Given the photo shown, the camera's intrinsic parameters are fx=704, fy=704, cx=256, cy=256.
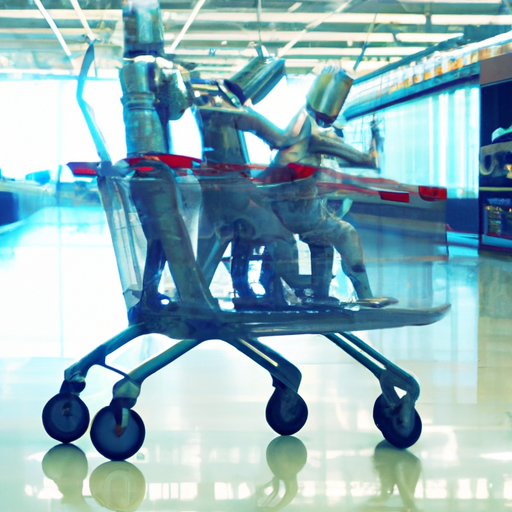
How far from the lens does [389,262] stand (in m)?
1.33

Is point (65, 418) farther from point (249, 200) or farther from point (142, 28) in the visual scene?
point (142, 28)

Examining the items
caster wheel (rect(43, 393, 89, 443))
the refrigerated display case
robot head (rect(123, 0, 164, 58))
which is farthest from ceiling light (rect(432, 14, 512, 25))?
the refrigerated display case

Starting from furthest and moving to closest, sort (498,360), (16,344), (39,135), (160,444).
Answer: (16,344)
(498,360)
(160,444)
(39,135)

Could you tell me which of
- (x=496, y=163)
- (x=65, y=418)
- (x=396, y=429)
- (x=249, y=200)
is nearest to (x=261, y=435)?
(x=396, y=429)

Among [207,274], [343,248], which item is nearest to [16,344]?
[207,274]

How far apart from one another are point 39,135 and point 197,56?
1.18 feet

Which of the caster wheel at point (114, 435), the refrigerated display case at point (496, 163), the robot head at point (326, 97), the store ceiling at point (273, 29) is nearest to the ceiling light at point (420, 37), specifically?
the store ceiling at point (273, 29)

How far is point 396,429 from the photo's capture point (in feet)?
4.96

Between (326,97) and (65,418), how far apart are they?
0.87m

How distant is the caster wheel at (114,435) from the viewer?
1.37m

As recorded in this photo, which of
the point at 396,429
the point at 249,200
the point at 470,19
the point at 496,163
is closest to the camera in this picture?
the point at 249,200

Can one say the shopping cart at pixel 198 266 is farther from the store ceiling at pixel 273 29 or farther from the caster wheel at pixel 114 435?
the store ceiling at pixel 273 29

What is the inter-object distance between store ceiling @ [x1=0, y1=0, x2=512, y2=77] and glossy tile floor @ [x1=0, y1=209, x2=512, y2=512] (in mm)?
361

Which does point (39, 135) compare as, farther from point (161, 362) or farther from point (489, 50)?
point (489, 50)
